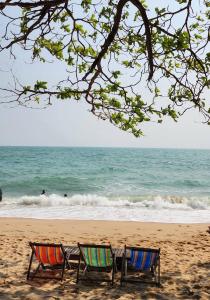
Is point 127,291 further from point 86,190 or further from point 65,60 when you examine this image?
point 86,190

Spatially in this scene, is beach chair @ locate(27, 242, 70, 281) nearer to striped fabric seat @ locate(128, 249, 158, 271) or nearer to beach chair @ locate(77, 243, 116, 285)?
beach chair @ locate(77, 243, 116, 285)

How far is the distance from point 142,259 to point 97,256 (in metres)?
0.88

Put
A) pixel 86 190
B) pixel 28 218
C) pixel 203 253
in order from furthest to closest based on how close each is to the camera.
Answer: pixel 86 190 < pixel 28 218 < pixel 203 253

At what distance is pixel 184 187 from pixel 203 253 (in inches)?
1103

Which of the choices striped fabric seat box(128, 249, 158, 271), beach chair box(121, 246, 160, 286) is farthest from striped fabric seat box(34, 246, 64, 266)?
striped fabric seat box(128, 249, 158, 271)

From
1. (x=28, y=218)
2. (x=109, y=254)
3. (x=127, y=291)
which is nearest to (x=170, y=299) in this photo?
(x=127, y=291)

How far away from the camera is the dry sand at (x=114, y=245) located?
7.09 meters

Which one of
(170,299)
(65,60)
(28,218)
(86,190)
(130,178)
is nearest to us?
(170,299)

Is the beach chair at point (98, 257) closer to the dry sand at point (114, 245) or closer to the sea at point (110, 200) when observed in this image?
the dry sand at point (114, 245)

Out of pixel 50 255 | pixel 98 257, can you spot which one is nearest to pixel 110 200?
pixel 50 255

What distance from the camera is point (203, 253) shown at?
35.4ft

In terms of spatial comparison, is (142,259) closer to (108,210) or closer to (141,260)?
(141,260)

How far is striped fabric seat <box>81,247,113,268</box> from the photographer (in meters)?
7.24

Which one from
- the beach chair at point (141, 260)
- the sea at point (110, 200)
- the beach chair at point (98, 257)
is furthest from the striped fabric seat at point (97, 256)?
the sea at point (110, 200)
